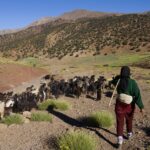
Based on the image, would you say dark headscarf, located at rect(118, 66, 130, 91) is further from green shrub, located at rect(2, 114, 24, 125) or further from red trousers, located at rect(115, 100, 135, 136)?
green shrub, located at rect(2, 114, 24, 125)

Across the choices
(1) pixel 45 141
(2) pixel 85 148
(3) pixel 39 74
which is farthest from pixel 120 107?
(3) pixel 39 74

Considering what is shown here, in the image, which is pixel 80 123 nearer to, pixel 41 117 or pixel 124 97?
pixel 41 117

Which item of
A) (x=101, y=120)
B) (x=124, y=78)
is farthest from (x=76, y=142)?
(x=101, y=120)

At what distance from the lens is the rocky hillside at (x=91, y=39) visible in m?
77.4

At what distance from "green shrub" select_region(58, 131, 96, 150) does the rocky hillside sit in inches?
2391

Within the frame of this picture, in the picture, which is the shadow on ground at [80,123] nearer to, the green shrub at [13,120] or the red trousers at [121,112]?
the red trousers at [121,112]

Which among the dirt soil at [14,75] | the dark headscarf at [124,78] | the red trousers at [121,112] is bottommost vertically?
the dirt soil at [14,75]

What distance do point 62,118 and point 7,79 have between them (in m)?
21.5

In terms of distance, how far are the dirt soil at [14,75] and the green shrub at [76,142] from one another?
21.4 m

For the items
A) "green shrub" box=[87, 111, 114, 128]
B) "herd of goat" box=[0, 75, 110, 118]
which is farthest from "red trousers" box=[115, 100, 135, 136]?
"herd of goat" box=[0, 75, 110, 118]

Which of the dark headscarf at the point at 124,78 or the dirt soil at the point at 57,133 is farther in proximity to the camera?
the dirt soil at the point at 57,133

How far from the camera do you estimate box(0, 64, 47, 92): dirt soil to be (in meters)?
34.2

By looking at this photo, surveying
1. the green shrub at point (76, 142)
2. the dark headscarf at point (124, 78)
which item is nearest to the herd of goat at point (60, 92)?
the green shrub at point (76, 142)

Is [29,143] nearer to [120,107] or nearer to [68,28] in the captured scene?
[120,107]
